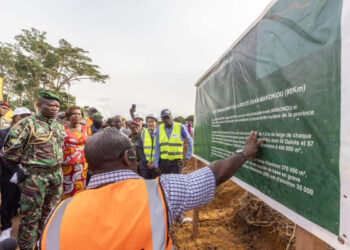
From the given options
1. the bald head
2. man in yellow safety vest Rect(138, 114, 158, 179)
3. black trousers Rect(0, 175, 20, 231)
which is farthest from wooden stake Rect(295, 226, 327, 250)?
black trousers Rect(0, 175, 20, 231)

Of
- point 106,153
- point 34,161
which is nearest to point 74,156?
point 34,161

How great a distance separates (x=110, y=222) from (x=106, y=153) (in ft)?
1.32

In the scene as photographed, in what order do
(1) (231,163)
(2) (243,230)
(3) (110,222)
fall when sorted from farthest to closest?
(2) (243,230) < (1) (231,163) < (3) (110,222)

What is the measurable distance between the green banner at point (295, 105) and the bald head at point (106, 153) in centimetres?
99

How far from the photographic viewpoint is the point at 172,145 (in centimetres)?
398

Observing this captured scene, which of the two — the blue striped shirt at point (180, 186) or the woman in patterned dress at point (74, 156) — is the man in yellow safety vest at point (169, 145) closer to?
the woman in patterned dress at point (74, 156)

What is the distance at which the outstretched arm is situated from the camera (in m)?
1.36

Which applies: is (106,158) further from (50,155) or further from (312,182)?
(50,155)

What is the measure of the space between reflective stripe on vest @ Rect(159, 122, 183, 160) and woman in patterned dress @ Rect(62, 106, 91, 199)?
1445mm

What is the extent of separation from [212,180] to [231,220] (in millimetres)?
2758

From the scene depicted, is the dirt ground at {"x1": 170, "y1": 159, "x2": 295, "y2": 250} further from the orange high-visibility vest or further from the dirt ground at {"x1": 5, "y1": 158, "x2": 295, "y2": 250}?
the orange high-visibility vest

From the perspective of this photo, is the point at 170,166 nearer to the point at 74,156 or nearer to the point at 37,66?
the point at 74,156

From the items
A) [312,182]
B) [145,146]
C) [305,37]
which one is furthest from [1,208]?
[305,37]

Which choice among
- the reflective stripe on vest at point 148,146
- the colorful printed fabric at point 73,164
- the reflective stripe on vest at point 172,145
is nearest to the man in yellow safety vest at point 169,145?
the reflective stripe on vest at point 172,145
